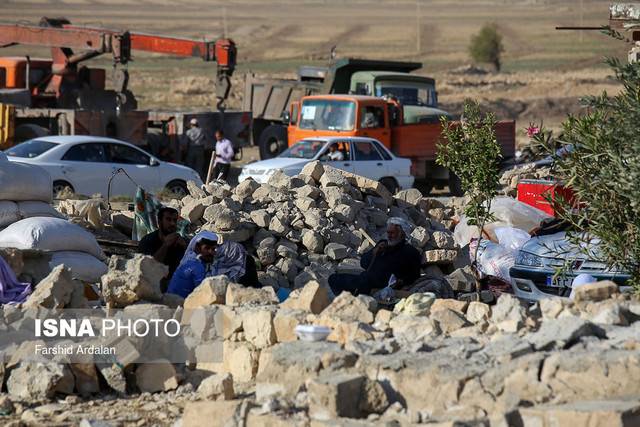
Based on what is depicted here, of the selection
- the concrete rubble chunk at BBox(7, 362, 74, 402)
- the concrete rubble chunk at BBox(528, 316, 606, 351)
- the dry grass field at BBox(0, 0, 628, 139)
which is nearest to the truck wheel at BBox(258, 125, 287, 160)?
the dry grass field at BBox(0, 0, 628, 139)

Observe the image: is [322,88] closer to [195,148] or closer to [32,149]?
[195,148]

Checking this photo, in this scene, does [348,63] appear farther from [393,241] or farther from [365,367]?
[365,367]

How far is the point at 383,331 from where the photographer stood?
8.30 meters

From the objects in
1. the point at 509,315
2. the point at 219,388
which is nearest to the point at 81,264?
the point at 219,388

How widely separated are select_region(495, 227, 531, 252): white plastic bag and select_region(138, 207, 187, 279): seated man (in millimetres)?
4448

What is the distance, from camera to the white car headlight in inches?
498

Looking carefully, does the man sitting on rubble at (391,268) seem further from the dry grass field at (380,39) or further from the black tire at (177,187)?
the dry grass field at (380,39)

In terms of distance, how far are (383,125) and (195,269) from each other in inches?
538

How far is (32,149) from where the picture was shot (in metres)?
19.0

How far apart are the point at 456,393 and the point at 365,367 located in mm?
654

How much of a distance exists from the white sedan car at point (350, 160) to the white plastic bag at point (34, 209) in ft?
23.7

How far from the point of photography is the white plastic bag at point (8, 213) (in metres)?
12.3

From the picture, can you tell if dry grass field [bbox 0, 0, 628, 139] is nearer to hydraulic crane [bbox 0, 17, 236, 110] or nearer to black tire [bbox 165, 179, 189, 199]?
hydraulic crane [bbox 0, 17, 236, 110]

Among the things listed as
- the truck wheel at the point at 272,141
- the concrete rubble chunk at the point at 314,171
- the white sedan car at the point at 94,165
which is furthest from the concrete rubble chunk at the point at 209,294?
the truck wheel at the point at 272,141
